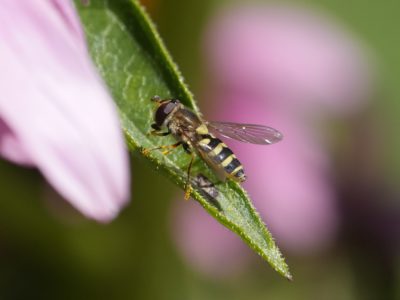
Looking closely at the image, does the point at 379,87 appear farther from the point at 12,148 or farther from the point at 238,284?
the point at 12,148

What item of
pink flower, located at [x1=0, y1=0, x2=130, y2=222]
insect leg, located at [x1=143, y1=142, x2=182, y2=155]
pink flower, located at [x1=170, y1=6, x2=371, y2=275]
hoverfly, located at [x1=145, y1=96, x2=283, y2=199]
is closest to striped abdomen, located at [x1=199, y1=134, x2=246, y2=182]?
hoverfly, located at [x1=145, y1=96, x2=283, y2=199]

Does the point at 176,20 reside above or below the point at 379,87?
above

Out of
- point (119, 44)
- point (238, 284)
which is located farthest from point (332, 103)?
point (119, 44)

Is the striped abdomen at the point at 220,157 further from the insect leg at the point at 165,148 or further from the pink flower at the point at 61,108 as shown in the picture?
the pink flower at the point at 61,108

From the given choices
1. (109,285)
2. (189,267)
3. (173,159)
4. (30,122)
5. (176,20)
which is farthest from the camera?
(189,267)

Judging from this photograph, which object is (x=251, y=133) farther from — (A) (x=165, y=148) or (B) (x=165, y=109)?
(A) (x=165, y=148)

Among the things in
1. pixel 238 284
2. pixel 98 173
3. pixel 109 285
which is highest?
pixel 98 173

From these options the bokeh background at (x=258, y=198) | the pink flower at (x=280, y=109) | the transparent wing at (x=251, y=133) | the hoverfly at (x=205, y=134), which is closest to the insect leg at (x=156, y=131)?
the hoverfly at (x=205, y=134)

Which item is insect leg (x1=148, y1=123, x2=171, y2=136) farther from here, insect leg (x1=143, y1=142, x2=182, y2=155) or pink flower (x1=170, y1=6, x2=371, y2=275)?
pink flower (x1=170, y1=6, x2=371, y2=275)
